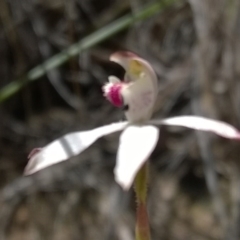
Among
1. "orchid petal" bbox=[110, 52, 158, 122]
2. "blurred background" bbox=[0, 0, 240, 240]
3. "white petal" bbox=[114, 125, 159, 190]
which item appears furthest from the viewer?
"blurred background" bbox=[0, 0, 240, 240]

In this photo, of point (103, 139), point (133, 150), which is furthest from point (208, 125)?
point (103, 139)

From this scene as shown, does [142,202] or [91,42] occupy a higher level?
[142,202]

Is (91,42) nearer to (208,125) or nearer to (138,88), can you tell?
(138,88)

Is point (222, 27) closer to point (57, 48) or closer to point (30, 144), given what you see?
point (57, 48)

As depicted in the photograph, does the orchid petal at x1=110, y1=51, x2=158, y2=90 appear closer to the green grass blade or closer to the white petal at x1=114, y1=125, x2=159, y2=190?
the white petal at x1=114, y1=125, x2=159, y2=190

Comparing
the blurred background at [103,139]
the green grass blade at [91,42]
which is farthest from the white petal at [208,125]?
the blurred background at [103,139]

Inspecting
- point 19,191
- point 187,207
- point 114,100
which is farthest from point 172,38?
point 114,100

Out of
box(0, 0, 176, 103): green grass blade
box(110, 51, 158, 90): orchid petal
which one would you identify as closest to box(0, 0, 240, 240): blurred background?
box(0, 0, 176, 103): green grass blade
